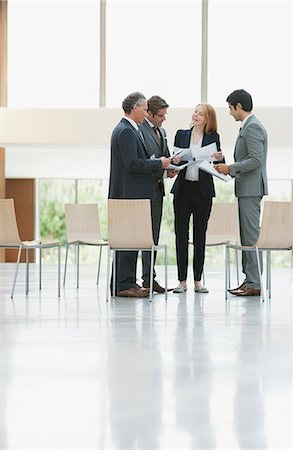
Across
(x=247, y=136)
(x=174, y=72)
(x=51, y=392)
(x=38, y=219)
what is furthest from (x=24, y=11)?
(x=51, y=392)

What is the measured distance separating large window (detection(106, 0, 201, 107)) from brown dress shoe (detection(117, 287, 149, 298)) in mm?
6799

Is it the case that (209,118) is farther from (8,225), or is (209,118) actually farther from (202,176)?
(8,225)

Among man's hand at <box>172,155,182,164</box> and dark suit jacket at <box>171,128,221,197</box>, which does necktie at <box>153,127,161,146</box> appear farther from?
man's hand at <box>172,155,182,164</box>

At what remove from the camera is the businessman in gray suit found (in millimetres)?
6703

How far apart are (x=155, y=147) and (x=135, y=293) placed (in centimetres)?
120

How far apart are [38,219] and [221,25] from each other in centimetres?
580

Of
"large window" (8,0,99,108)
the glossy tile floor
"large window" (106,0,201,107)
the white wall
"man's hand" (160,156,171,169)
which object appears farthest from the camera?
"large window" (8,0,99,108)

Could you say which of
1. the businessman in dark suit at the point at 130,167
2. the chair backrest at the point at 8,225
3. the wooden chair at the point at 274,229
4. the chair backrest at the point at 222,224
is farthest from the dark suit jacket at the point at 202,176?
the chair backrest at the point at 222,224

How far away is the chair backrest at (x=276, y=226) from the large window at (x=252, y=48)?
22.1ft

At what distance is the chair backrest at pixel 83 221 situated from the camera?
26.6 ft

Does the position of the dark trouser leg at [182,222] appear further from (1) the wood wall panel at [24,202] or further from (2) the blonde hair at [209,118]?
(1) the wood wall panel at [24,202]

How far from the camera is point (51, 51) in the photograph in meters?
13.5

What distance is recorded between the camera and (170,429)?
2.88 metres

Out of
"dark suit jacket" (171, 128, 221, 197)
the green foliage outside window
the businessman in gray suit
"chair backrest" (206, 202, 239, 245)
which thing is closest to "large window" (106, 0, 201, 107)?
the green foliage outside window
